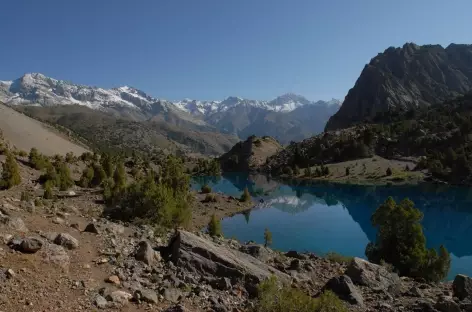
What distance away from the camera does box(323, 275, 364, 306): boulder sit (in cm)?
1859

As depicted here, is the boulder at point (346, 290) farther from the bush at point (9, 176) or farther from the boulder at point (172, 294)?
the bush at point (9, 176)

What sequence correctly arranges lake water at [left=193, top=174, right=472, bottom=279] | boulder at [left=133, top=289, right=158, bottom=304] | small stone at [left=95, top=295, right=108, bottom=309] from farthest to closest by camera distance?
lake water at [left=193, top=174, right=472, bottom=279] < boulder at [left=133, top=289, right=158, bottom=304] < small stone at [left=95, top=295, right=108, bottom=309]

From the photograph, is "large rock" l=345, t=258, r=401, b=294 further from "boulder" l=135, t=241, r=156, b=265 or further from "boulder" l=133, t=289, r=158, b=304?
"boulder" l=133, t=289, r=158, b=304

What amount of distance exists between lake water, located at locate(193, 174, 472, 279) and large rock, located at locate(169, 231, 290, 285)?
3194 cm

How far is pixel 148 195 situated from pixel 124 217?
253cm

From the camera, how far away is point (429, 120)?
612 feet

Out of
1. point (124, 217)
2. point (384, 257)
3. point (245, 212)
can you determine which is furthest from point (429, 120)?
point (124, 217)

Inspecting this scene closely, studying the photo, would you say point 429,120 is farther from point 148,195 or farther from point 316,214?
point 148,195

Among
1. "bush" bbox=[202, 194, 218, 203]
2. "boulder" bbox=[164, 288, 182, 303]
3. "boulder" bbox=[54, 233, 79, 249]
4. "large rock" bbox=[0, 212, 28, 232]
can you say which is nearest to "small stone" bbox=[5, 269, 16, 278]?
"boulder" bbox=[54, 233, 79, 249]

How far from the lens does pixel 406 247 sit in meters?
31.3

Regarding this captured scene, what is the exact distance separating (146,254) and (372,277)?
1304 centimetres

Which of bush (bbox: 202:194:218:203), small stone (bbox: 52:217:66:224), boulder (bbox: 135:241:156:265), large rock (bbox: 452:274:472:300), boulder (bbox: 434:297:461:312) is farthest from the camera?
bush (bbox: 202:194:218:203)

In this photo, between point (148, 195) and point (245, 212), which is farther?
point (245, 212)

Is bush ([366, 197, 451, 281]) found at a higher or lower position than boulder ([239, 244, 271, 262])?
higher
